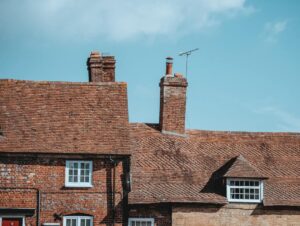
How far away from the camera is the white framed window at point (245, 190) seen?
34.0m

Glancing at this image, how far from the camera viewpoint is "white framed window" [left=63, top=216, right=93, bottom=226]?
32875mm

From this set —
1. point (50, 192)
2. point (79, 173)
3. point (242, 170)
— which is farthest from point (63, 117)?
point (242, 170)

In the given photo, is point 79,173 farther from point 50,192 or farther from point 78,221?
point 78,221

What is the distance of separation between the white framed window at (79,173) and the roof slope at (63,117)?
70 centimetres

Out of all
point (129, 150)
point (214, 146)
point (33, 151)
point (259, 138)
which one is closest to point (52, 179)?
point (33, 151)

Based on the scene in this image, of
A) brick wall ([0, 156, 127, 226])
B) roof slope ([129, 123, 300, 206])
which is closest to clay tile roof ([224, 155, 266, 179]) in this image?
roof slope ([129, 123, 300, 206])

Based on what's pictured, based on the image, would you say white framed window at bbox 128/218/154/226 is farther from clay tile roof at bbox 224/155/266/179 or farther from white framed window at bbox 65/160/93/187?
clay tile roof at bbox 224/155/266/179

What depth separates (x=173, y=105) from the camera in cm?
3775

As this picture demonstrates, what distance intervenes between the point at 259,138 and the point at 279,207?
579 cm

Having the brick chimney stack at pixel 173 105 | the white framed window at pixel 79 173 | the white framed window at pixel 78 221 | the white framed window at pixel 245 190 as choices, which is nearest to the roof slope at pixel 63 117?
the white framed window at pixel 79 173

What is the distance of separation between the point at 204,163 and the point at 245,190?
9.61 feet

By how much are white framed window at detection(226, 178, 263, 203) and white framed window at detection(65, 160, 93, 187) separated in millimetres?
6996

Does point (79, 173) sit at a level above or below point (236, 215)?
above

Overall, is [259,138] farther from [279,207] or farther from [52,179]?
[52,179]
